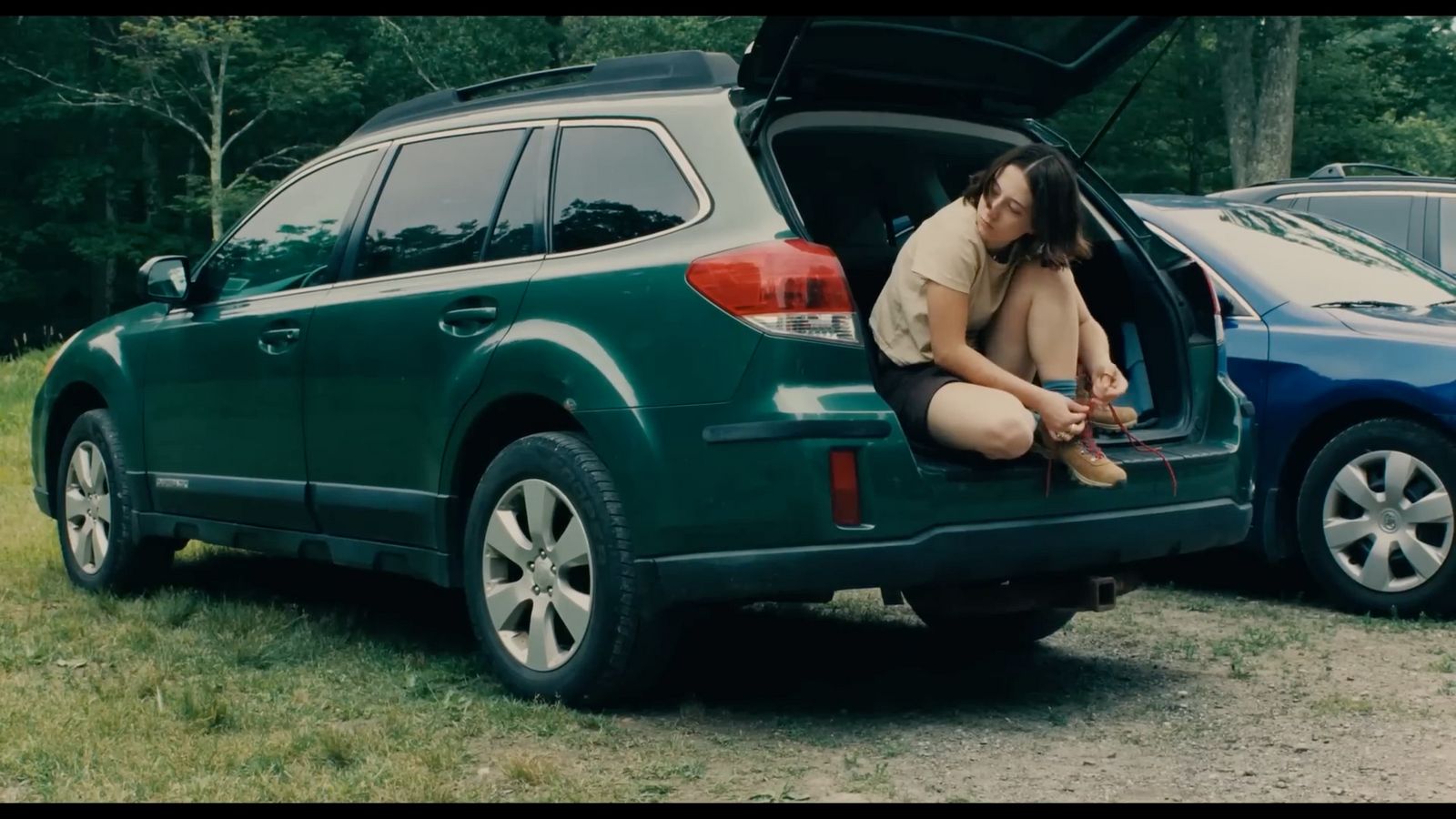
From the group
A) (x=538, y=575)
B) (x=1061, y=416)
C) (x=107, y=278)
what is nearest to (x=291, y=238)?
(x=538, y=575)

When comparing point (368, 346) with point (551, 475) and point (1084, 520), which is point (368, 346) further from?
point (1084, 520)

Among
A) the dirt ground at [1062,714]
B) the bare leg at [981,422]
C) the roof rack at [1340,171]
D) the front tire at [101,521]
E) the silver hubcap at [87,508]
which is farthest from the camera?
the roof rack at [1340,171]

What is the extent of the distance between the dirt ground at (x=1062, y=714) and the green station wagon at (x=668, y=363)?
288 mm

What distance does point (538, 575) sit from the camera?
180 inches

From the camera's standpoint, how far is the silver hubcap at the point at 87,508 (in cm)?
665

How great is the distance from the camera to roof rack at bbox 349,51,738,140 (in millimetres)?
4637

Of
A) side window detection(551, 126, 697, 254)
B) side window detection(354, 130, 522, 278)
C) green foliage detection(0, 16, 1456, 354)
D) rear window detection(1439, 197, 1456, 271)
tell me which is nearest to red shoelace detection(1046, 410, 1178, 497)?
side window detection(551, 126, 697, 254)

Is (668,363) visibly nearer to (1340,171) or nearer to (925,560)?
(925,560)

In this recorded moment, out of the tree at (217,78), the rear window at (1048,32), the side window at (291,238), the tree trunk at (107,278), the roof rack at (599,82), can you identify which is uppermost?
the tree at (217,78)

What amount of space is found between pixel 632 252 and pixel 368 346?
3.79 ft

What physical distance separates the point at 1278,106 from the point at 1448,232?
1234 centimetres

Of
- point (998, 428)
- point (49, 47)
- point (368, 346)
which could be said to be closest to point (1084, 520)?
point (998, 428)

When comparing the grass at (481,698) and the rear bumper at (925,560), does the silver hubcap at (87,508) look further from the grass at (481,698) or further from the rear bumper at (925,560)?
the rear bumper at (925,560)

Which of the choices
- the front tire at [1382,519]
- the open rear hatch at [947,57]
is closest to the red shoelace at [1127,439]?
the open rear hatch at [947,57]
